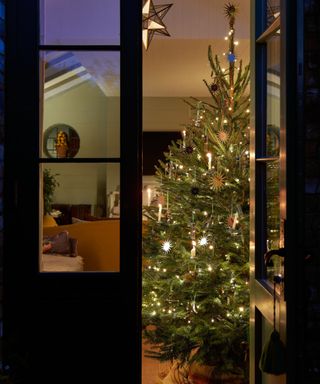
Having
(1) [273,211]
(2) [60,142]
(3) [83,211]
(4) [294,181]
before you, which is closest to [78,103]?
(2) [60,142]

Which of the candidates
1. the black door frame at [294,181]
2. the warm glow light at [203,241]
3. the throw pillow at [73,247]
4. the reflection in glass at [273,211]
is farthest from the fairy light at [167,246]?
the black door frame at [294,181]

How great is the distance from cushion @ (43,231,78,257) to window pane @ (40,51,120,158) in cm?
35

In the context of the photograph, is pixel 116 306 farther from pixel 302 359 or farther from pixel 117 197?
pixel 302 359

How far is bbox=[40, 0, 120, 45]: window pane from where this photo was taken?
91.3 inches

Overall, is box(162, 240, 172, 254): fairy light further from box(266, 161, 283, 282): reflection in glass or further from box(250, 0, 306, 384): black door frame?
box(250, 0, 306, 384): black door frame

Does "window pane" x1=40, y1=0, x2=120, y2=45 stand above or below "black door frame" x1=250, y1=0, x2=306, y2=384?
above

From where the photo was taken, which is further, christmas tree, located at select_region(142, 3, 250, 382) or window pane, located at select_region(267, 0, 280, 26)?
christmas tree, located at select_region(142, 3, 250, 382)

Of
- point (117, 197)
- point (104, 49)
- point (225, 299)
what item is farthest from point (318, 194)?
point (225, 299)

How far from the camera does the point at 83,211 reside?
2.38 m

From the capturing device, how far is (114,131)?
7.55ft

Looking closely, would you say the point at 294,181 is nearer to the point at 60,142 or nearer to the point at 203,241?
the point at 60,142

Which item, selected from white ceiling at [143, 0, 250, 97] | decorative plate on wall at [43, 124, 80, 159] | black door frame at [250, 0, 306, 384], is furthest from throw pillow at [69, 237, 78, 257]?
white ceiling at [143, 0, 250, 97]

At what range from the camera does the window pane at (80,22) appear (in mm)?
2318

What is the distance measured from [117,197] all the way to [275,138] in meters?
0.68
